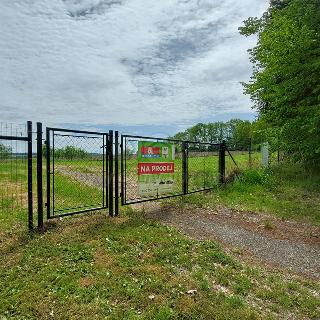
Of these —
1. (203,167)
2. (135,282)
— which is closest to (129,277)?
(135,282)

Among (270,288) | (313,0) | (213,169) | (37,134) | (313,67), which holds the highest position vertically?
(313,0)

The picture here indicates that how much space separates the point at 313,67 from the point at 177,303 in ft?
23.7

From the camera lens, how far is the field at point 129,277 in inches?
147

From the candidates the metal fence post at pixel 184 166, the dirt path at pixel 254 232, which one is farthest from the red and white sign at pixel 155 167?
the dirt path at pixel 254 232

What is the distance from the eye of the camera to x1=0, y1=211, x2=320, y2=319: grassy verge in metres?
3.71

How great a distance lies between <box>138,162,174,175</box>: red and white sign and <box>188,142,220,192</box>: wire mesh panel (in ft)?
5.45

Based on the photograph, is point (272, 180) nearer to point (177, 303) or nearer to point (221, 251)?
point (221, 251)

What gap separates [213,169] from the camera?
12414mm

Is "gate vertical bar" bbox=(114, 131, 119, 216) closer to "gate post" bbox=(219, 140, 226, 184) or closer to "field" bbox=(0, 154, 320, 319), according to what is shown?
"field" bbox=(0, 154, 320, 319)

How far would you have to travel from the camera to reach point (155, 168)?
9.02m

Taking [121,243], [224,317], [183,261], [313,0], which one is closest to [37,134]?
[121,243]

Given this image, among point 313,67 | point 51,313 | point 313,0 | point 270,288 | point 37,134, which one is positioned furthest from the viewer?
point 313,0

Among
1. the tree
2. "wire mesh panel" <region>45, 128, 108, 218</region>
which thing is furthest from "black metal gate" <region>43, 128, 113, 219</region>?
the tree

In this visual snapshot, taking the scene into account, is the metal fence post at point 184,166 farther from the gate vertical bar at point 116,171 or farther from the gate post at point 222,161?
the gate vertical bar at point 116,171
